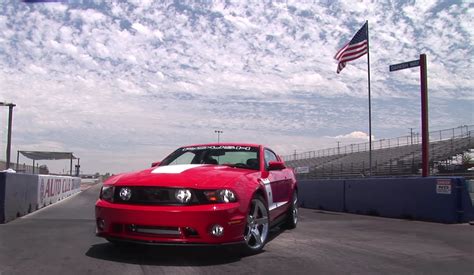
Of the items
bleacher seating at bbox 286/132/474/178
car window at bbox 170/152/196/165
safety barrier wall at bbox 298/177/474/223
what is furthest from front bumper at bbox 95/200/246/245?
bleacher seating at bbox 286/132/474/178

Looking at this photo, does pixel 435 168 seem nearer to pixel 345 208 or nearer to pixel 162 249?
pixel 345 208

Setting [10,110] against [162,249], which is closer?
[162,249]

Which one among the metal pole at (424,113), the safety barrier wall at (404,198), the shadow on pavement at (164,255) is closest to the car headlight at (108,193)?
the shadow on pavement at (164,255)

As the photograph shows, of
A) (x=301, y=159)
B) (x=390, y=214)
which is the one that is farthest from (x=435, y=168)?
(x=301, y=159)

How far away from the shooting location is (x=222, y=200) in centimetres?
525

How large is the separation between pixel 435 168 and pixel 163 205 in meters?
24.7

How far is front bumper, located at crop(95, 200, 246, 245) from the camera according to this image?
5023mm

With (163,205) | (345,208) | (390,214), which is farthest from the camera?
(345,208)

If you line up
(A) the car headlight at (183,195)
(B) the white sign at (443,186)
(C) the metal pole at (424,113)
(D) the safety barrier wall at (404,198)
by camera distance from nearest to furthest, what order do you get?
(A) the car headlight at (183,195) < (D) the safety barrier wall at (404,198) < (B) the white sign at (443,186) < (C) the metal pole at (424,113)

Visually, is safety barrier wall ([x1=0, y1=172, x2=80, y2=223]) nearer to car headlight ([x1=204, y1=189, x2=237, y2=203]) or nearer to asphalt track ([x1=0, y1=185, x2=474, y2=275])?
asphalt track ([x1=0, y1=185, x2=474, y2=275])

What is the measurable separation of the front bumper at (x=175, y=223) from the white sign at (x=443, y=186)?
7356mm

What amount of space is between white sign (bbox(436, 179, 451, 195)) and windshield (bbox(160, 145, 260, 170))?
5.84m

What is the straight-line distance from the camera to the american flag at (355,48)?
20.5 meters

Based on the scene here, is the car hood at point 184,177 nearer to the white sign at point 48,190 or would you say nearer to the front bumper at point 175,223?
the front bumper at point 175,223
